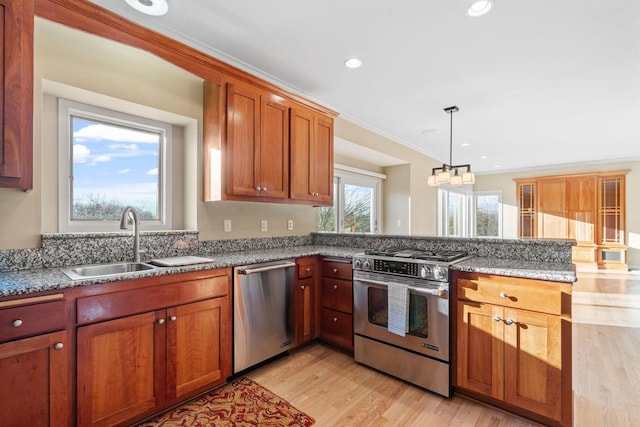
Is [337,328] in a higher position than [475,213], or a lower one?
lower

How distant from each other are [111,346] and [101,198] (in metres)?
1.21

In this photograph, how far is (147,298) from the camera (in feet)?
5.85

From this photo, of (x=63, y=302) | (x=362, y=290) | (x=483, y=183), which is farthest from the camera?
(x=483, y=183)

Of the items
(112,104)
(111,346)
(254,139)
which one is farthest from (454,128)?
(111,346)

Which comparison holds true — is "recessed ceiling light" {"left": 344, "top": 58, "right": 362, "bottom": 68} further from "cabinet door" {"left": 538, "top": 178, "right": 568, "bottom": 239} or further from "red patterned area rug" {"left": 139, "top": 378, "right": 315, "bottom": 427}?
"cabinet door" {"left": 538, "top": 178, "right": 568, "bottom": 239}

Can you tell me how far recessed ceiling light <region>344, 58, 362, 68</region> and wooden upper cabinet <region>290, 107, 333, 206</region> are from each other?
59cm

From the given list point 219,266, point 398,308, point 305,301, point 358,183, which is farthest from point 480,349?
point 358,183

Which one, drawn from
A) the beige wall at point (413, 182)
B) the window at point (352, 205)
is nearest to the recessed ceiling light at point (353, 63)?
the beige wall at point (413, 182)

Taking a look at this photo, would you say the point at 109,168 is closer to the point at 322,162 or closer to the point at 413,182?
the point at 322,162

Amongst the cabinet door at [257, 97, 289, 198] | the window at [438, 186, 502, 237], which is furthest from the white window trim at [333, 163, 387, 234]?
the window at [438, 186, 502, 237]

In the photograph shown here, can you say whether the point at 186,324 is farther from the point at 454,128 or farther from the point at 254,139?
the point at 454,128

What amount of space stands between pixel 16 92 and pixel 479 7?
8.44ft

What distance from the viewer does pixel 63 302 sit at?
150 centimetres

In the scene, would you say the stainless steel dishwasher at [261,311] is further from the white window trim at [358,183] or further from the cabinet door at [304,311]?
the white window trim at [358,183]
